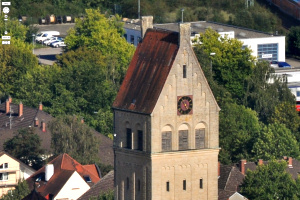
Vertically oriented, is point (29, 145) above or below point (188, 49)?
below

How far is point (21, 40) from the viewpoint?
186 meters

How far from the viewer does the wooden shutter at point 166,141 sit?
91.2 m

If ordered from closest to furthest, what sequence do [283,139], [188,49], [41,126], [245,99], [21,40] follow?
[188,49] < [283,139] < [41,126] < [245,99] < [21,40]

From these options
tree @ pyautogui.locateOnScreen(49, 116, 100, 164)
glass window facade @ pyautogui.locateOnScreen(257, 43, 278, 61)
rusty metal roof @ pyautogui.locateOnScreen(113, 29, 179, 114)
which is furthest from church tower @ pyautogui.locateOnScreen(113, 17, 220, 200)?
glass window facade @ pyautogui.locateOnScreen(257, 43, 278, 61)

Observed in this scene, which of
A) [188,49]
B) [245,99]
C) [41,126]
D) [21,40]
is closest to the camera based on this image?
[188,49]

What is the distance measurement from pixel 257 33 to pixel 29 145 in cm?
5836

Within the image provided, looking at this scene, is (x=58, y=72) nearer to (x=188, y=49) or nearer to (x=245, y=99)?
(x=245, y=99)

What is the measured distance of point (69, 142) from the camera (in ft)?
443

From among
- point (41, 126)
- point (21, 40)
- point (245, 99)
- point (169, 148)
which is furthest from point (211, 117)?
point (21, 40)

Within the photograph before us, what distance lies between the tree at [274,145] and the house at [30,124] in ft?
33.8

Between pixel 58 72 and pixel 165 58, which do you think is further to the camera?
pixel 58 72

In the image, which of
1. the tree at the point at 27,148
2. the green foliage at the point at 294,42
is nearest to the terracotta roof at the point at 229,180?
the tree at the point at 27,148

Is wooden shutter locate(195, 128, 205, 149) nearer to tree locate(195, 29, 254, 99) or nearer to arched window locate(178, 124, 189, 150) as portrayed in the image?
arched window locate(178, 124, 189, 150)

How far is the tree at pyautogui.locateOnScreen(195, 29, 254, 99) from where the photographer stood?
160625mm
